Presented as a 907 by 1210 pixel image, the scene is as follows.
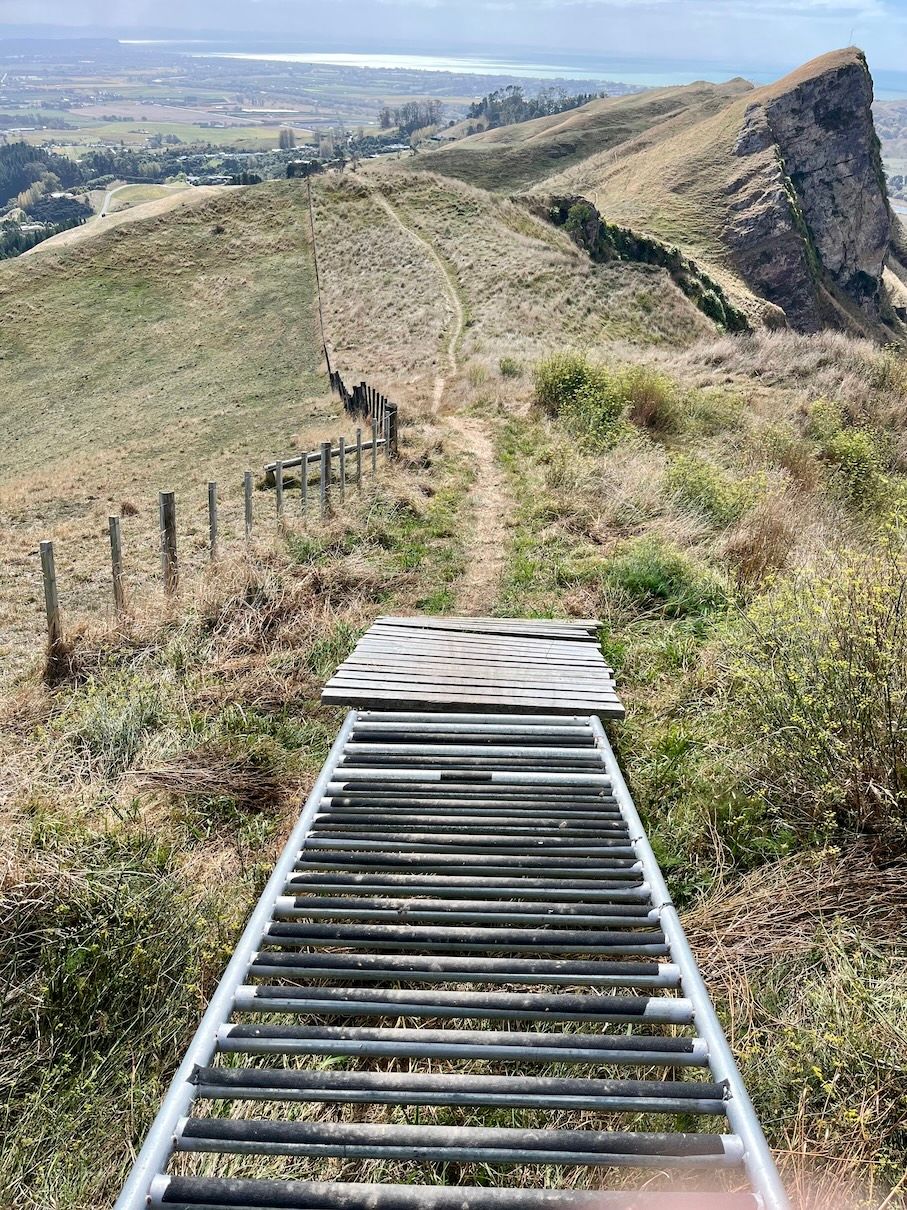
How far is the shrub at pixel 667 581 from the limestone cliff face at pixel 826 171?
69237 mm

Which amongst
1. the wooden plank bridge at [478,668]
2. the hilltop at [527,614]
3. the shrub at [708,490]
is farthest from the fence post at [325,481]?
the shrub at [708,490]

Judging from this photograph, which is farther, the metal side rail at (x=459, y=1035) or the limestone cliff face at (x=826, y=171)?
the limestone cliff face at (x=826, y=171)

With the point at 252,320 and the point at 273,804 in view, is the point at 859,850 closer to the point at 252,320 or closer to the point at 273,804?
the point at 273,804

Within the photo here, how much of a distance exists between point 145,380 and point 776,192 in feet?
189

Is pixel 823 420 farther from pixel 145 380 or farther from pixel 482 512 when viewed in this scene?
pixel 145 380

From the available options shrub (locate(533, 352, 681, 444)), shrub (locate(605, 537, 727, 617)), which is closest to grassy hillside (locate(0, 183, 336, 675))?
shrub (locate(605, 537, 727, 617))

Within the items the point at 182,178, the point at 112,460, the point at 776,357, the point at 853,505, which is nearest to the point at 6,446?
the point at 112,460

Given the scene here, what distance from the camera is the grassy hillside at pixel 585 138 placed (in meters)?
94.1

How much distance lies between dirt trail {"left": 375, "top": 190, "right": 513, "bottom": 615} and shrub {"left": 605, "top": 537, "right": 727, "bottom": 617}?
1.38m

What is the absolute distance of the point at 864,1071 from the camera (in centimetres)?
298

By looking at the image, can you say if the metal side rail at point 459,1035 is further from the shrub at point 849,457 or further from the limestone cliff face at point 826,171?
the limestone cliff face at point 826,171

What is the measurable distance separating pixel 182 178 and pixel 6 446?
195 metres

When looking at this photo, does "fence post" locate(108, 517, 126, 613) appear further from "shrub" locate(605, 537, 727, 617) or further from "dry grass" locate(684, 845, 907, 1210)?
"dry grass" locate(684, 845, 907, 1210)

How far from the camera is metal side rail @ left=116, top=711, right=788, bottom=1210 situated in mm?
2449
